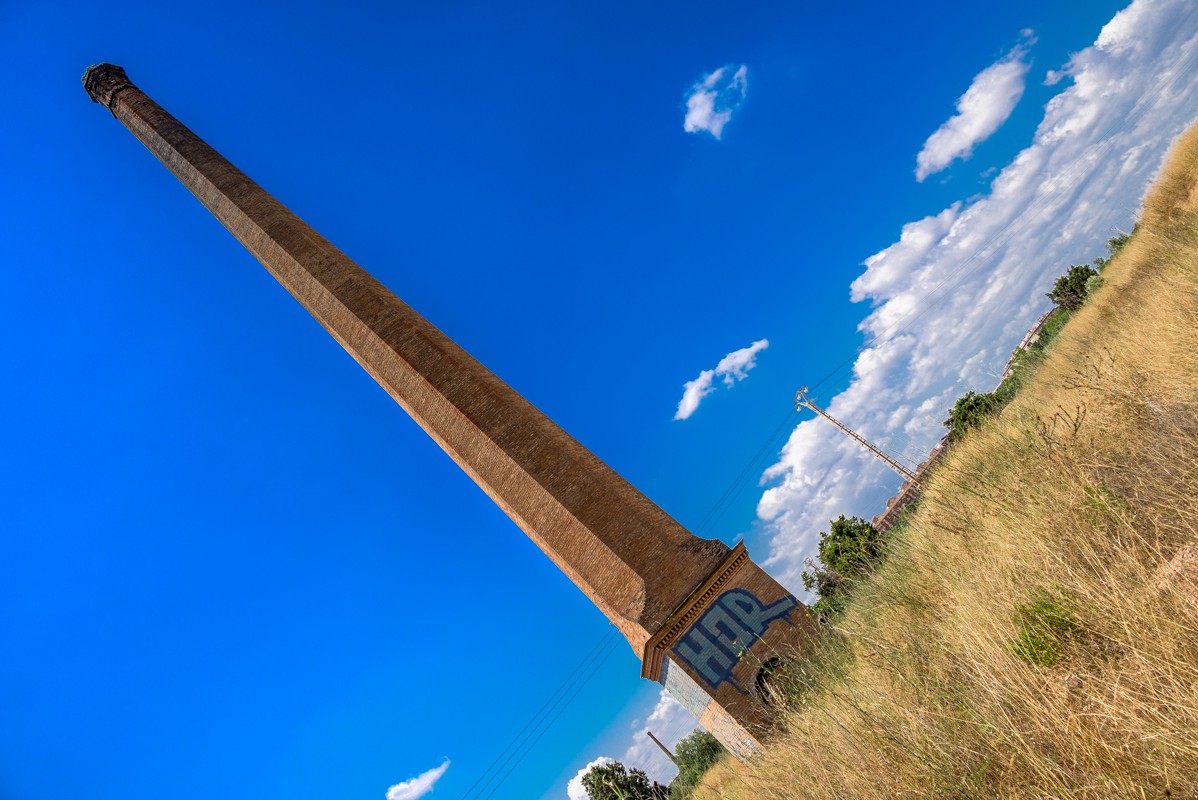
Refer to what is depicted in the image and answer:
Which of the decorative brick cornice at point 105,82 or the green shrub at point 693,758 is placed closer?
Answer: the decorative brick cornice at point 105,82

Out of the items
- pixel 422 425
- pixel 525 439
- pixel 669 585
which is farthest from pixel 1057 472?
pixel 422 425

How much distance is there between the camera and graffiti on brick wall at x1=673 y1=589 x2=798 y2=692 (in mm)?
8422

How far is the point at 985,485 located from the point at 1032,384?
6190 millimetres

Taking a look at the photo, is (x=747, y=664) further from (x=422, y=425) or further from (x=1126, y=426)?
(x=422, y=425)

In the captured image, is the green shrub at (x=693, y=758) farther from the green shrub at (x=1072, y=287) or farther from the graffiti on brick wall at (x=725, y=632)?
the green shrub at (x=1072, y=287)

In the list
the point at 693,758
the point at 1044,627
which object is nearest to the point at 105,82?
the point at 1044,627

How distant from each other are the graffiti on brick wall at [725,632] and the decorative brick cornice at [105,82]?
70.5 feet

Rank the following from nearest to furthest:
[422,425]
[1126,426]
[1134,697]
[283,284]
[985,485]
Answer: [1134,697]
[1126,426]
[985,485]
[422,425]
[283,284]

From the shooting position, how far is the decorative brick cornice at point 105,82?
17.5m

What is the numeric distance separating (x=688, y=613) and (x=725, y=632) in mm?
645

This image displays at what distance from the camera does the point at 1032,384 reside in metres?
9.96

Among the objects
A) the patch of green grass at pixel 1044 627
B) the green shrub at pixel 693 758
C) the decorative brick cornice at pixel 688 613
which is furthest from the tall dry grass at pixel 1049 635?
the green shrub at pixel 693 758

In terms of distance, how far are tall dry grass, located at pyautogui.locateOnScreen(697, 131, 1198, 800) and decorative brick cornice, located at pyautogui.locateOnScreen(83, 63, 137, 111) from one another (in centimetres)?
2310

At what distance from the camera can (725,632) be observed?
862cm
